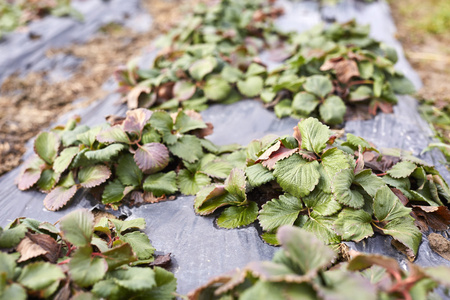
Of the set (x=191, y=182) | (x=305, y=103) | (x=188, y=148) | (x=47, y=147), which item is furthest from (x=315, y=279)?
(x=47, y=147)

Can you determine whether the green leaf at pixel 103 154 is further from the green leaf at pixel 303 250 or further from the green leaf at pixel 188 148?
the green leaf at pixel 303 250

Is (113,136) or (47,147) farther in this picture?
(47,147)

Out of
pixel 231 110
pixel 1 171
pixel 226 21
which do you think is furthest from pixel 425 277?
pixel 226 21

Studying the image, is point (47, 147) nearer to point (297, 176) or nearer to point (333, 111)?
point (297, 176)

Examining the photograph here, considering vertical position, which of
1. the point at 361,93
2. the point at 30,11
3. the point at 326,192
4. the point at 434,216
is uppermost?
the point at 30,11

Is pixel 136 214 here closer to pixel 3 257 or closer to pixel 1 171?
pixel 3 257

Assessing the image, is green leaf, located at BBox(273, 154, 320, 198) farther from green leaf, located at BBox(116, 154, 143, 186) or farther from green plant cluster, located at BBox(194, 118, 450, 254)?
green leaf, located at BBox(116, 154, 143, 186)

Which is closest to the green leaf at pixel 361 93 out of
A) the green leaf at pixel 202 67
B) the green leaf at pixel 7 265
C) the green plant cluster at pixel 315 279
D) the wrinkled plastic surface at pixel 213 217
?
the wrinkled plastic surface at pixel 213 217
